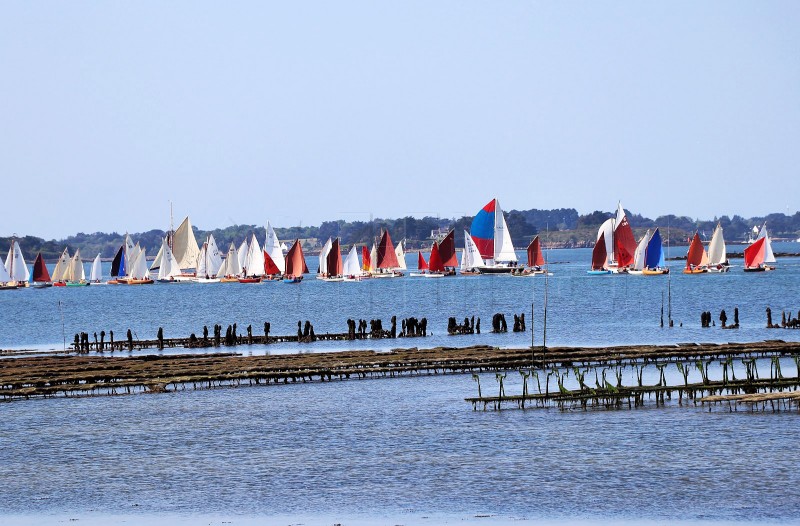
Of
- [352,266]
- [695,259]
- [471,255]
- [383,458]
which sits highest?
[471,255]

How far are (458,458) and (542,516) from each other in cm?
839

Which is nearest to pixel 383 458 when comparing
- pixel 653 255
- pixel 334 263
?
pixel 653 255

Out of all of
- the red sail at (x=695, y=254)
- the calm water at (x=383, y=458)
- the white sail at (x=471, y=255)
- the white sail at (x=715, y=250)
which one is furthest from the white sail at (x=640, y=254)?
the calm water at (x=383, y=458)

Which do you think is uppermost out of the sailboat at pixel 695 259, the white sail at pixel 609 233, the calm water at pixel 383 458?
the white sail at pixel 609 233

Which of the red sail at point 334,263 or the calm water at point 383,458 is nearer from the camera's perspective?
the calm water at point 383,458

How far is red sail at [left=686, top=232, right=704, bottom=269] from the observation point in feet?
598

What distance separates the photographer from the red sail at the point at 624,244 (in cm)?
17012

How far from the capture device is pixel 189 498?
37062 mm

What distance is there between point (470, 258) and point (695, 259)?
34.7m

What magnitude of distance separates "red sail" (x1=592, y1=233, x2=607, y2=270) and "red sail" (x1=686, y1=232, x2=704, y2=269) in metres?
12.6

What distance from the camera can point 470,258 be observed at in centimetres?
19225

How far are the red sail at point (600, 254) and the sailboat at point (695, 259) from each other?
12.4 metres

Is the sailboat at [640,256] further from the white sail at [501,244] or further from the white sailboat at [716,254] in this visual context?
the white sail at [501,244]

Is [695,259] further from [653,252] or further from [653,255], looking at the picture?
[653,252]
